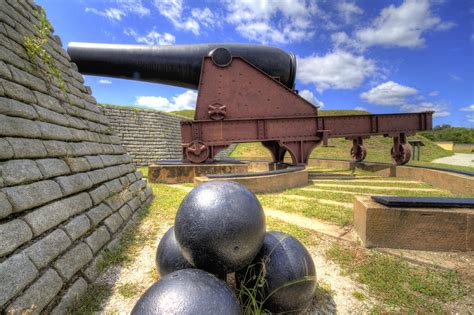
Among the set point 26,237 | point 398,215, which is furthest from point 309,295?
point 26,237

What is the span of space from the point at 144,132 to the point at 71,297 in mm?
13586

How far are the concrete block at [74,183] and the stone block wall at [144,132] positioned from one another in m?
11.1

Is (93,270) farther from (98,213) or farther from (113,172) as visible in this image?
(113,172)

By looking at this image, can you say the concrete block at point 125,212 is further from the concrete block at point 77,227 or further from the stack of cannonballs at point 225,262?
the stack of cannonballs at point 225,262

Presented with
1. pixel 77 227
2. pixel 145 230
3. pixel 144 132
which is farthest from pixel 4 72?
pixel 144 132

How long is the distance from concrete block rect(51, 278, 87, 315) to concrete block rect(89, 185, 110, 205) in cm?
99

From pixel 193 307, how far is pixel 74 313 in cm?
126

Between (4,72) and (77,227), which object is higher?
(4,72)

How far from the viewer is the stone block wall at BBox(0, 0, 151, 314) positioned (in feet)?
5.36

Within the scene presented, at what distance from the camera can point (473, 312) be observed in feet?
6.21

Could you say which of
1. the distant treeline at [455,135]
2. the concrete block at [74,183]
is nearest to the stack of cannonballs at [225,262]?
the concrete block at [74,183]

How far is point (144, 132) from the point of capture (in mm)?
14578

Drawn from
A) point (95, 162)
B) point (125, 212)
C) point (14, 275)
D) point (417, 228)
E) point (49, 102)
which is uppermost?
point (49, 102)

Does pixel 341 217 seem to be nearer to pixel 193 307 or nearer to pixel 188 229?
pixel 188 229
